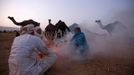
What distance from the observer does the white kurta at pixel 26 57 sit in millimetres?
4957

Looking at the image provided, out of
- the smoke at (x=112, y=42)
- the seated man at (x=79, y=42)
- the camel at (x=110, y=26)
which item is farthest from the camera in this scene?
the camel at (x=110, y=26)

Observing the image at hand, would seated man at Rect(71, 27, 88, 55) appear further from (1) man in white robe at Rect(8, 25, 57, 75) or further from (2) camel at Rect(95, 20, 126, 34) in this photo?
(1) man in white robe at Rect(8, 25, 57, 75)

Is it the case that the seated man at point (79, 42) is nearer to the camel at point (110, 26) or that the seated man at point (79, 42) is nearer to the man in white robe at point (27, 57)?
the camel at point (110, 26)

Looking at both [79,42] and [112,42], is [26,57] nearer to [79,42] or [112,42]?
[79,42]

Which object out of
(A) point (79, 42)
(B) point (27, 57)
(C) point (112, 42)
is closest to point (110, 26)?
(C) point (112, 42)

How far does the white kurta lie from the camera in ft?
16.3

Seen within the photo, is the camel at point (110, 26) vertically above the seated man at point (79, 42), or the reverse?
the camel at point (110, 26)

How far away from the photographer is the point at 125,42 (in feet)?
50.1

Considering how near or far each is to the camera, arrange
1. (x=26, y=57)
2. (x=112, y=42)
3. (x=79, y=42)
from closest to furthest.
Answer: (x=26, y=57)
(x=79, y=42)
(x=112, y=42)

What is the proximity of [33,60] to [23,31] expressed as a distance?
28.7 inches

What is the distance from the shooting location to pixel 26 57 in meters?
5.00

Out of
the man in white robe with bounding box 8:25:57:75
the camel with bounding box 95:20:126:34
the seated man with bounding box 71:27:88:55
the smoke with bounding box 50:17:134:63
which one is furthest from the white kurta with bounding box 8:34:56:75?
the camel with bounding box 95:20:126:34

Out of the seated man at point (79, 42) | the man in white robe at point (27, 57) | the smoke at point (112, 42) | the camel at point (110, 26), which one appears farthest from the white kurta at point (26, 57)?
the camel at point (110, 26)

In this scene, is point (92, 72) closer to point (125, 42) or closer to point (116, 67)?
point (116, 67)
